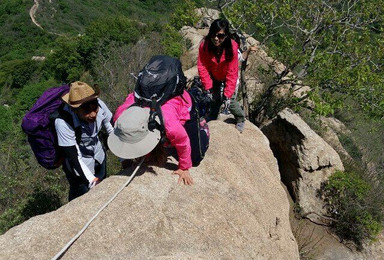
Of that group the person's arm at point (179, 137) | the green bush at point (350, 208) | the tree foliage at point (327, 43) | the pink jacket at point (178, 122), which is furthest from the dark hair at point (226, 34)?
the green bush at point (350, 208)

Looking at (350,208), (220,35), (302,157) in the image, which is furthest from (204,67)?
(350,208)

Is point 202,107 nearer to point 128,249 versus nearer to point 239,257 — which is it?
point 239,257

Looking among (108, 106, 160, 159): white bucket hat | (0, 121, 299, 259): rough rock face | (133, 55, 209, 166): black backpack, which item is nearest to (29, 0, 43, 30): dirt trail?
(0, 121, 299, 259): rough rock face

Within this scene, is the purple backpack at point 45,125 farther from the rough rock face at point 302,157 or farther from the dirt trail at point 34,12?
the dirt trail at point 34,12

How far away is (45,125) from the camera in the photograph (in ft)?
11.1

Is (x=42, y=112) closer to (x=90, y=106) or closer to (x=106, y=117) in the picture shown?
(x=90, y=106)

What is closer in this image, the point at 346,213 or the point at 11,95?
the point at 346,213

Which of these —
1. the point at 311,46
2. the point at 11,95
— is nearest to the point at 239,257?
the point at 311,46

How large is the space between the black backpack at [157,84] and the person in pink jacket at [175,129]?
8 cm

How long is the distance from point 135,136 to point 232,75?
7.23 feet

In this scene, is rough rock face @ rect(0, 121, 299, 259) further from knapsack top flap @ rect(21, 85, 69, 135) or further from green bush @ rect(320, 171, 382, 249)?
green bush @ rect(320, 171, 382, 249)

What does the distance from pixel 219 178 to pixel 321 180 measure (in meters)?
4.25

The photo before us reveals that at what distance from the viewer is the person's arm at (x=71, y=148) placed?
3.36 m

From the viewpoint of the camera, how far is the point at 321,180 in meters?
7.38
